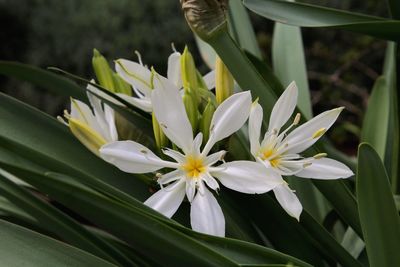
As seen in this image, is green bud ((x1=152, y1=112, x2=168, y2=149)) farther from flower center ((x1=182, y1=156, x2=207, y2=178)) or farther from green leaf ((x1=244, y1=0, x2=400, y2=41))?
green leaf ((x1=244, y1=0, x2=400, y2=41))

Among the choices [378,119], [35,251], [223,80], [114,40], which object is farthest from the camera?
[114,40]

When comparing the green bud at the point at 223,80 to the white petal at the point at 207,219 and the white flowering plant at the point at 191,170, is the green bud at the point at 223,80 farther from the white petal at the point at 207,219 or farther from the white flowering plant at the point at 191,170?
the white petal at the point at 207,219

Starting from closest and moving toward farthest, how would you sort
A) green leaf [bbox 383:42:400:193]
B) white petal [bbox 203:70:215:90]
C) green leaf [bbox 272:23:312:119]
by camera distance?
white petal [bbox 203:70:215:90] < green leaf [bbox 383:42:400:193] < green leaf [bbox 272:23:312:119]

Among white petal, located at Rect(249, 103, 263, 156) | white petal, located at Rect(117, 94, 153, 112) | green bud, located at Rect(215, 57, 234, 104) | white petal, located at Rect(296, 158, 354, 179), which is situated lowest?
white petal, located at Rect(296, 158, 354, 179)

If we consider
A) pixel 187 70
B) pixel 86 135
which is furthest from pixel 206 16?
pixel 86 135

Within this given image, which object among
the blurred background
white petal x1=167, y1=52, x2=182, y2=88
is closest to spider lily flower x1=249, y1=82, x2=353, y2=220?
white petal x1=167, y1=52, x2=182, y2=88

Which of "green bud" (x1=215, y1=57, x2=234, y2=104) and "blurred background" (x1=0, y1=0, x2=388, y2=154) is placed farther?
"blurred background" (x1=0, y1=0, x2=388, y2=154)

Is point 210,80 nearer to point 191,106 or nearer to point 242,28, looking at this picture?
point 191,106
